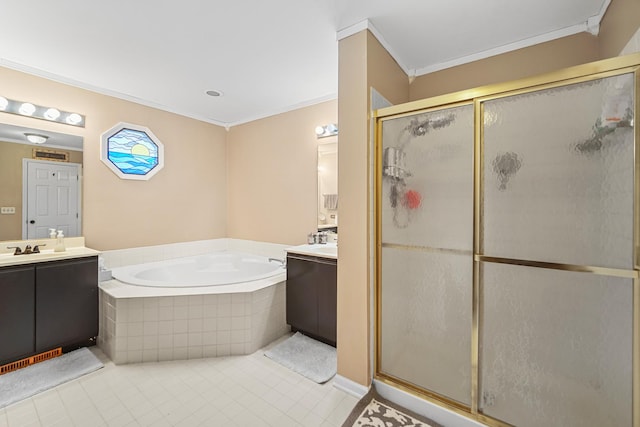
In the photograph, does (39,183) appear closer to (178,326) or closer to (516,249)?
(178,326)

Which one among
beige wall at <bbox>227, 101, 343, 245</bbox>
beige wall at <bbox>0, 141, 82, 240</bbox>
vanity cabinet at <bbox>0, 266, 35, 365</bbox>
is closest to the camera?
vanity cabinet at <bbox>0, 266, 35, 365</bbox>

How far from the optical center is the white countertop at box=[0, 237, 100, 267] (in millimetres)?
1953

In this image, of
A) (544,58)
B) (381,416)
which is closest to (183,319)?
(381,416)

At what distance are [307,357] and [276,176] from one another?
2.09 metres

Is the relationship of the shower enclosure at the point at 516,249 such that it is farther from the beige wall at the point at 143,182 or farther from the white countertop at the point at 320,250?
the beige wall at the point at 143,182

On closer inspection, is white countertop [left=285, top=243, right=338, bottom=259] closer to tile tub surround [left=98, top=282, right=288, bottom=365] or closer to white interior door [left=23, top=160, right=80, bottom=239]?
tile tub surround [left=98, top=282, right=288, bottom=365]

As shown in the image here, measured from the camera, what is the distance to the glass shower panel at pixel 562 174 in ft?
3.66

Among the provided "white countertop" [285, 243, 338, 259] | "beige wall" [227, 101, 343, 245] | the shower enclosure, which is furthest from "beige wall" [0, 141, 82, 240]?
the shower enclosure

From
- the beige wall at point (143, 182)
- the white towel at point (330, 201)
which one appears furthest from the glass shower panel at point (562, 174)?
the beige wall at point (143, 182)

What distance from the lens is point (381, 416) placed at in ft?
5.13

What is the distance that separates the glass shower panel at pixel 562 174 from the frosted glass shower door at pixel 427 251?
0.14 meters

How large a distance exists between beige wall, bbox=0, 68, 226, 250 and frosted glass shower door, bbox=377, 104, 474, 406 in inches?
108

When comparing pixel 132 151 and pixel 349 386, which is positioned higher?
pixel 132 151

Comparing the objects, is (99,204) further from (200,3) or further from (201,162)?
(200,3)
